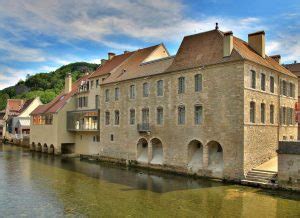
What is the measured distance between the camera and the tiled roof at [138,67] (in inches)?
1368

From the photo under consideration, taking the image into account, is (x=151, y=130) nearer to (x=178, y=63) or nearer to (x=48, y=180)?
(x=178, y=63)

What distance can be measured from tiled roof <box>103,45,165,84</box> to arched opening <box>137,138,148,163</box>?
7285 millimetres

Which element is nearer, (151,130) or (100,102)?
(151,130)

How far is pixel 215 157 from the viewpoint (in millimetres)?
28625

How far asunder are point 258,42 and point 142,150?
16470 millimetres

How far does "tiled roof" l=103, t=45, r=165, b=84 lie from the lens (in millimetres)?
34750

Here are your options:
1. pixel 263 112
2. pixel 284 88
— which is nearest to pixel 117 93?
pixel 263 112

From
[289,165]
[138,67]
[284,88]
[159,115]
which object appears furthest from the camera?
[138,67]

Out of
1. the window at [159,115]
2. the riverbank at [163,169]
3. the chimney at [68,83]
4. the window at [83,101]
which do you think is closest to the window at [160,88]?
the window at [159,115]

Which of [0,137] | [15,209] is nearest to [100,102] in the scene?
[15,209]

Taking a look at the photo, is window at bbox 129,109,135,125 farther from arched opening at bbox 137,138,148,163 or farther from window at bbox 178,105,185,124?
window at bbox 178,105,185,124

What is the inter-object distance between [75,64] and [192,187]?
148 metres

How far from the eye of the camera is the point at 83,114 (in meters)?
44.9

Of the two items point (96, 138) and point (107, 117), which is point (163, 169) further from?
point (96, 138)
